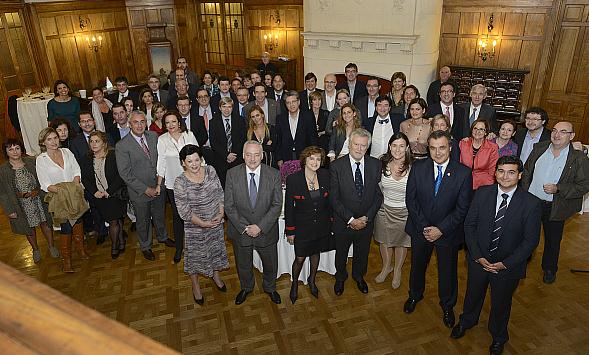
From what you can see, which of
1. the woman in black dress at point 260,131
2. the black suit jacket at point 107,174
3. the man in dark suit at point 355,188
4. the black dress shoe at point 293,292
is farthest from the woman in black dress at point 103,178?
the man in dark suit at point 355,188

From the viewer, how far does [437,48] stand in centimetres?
956

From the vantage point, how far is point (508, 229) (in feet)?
10.7

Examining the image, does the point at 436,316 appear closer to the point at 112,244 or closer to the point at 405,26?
the point at 112,244

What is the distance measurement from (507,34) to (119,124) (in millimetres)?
8209

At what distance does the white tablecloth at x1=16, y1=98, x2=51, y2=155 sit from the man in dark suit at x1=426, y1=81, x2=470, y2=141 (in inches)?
311

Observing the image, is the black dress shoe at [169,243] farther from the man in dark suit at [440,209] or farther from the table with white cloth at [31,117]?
the table with white cloth at [31,117]

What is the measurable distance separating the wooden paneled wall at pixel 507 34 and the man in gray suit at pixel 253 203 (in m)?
7.39

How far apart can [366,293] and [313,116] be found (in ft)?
8.22

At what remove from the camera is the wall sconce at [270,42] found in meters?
12.8

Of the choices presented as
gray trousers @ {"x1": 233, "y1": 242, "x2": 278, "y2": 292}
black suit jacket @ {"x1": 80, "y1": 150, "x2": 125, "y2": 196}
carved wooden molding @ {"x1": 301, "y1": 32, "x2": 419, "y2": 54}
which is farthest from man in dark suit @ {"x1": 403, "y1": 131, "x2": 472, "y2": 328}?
carved wooden molding @ {"x1": 301, "y1": 32, "x2": 419, "y2": 54}

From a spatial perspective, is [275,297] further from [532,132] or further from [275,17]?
[275,17]

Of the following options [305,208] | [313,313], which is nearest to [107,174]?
[305,208]

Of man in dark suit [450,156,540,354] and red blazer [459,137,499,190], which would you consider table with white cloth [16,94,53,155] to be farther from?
man in dark suit [450,156,540,354]

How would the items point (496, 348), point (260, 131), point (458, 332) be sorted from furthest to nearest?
1. point (260, 131)
2. point (458, 332)
3. point (496, 348)
